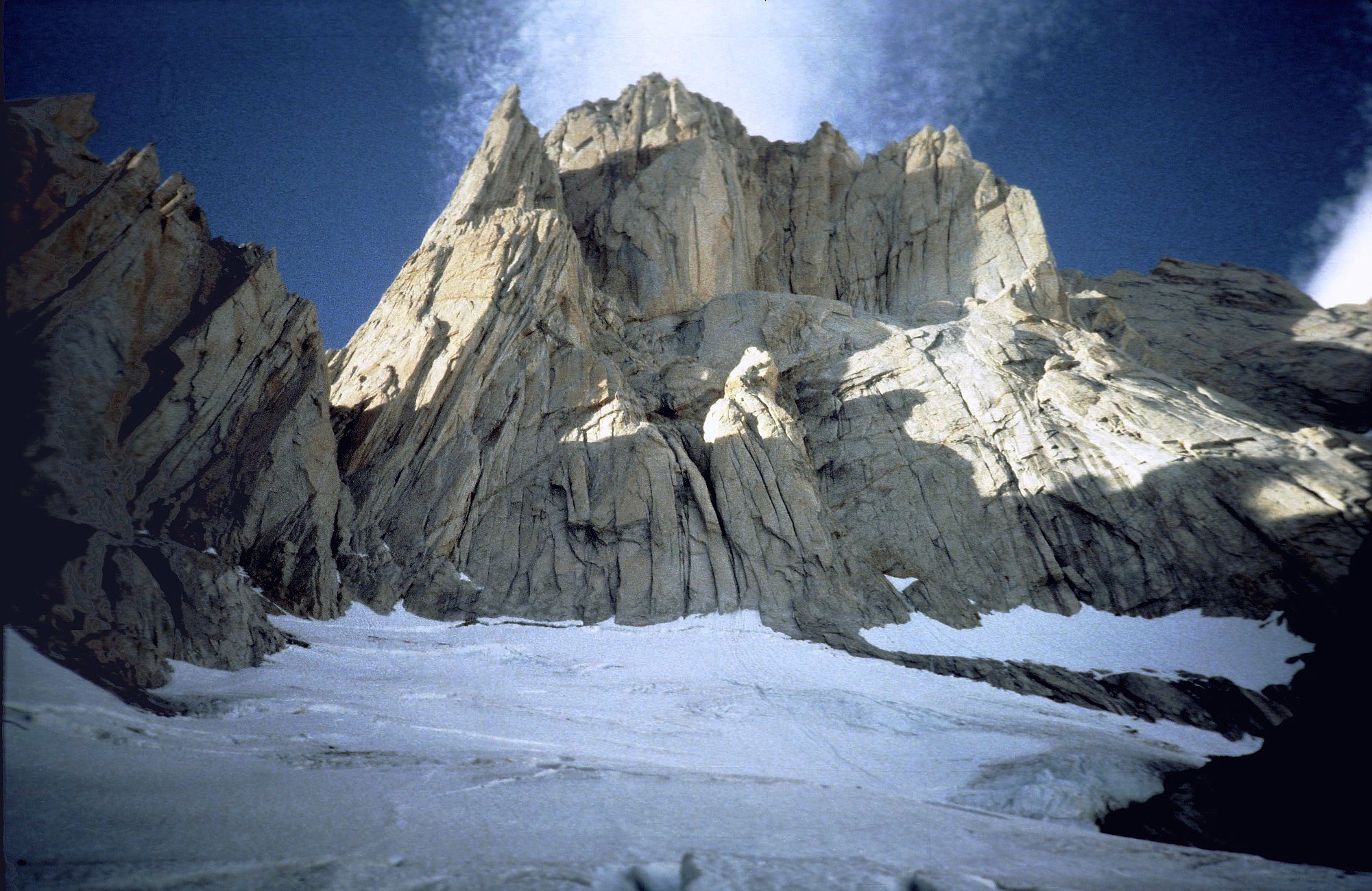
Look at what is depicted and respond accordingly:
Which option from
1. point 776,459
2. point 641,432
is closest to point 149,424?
point 641,432

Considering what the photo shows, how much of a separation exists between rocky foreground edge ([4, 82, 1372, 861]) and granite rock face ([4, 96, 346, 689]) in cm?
11

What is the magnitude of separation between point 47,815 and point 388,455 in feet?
90.8

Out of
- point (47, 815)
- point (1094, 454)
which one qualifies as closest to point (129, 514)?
point (47, 815)

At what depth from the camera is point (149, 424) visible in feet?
67.1

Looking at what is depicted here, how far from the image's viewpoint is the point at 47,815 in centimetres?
502

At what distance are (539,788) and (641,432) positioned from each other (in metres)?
26.9

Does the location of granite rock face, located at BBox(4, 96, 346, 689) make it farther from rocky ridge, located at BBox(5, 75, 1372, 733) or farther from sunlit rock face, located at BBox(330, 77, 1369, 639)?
sunlit rock face, located at BBox(330, 77, 1369, 639)

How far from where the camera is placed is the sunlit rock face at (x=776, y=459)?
31906mm

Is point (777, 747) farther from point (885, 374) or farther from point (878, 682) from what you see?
point (885, 374)

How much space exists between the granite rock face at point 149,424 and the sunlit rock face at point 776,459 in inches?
197

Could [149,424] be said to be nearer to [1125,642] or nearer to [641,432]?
[641,432]

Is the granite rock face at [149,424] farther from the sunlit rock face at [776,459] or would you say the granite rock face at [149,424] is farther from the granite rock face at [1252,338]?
the granite rock face at [1252,338]

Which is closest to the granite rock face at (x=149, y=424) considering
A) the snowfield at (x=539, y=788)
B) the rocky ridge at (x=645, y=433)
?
the rocky ridge at (x=645, y=433)

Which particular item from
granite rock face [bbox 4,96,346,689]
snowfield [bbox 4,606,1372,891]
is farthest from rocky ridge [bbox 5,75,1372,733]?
snowfield [bbox 4,606,1372,891]
